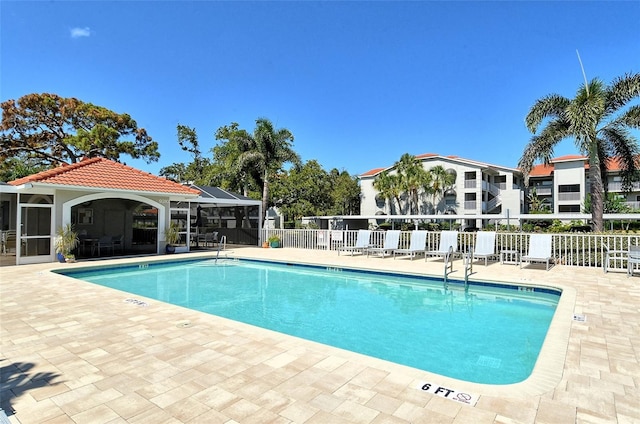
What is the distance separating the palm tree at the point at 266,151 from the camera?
23453mm

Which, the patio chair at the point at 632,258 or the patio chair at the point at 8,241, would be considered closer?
the patio chair at the point at 632,258

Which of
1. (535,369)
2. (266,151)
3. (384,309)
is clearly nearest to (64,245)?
(384,309)

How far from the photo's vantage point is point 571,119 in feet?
45.7

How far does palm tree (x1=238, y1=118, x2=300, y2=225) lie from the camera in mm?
→ 23453

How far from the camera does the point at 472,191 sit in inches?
1382

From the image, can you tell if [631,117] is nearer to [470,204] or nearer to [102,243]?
[470,204]

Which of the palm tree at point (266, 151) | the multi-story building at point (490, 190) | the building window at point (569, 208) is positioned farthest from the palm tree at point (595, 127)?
the building window at point (569, 208)

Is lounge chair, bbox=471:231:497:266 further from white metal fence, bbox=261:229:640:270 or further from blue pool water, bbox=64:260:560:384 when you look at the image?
blue pool water, bbox=64:260:560:384

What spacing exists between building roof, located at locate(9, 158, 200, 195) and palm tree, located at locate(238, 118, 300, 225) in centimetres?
687

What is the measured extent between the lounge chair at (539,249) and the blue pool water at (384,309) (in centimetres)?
278

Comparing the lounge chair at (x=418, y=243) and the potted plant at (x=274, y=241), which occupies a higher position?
the lounge chair at (x=418, y=243)

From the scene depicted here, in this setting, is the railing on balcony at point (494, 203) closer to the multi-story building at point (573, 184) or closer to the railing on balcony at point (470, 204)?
Result: the railing on balcony at point (470, 204)

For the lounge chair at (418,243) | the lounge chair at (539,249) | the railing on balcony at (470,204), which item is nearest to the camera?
the lounge chair at (539,249)

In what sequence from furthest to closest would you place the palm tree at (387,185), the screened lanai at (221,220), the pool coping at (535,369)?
the palm tree at (387,185) < the screened lanai at (221,220) < the pool coping at (535,369)
